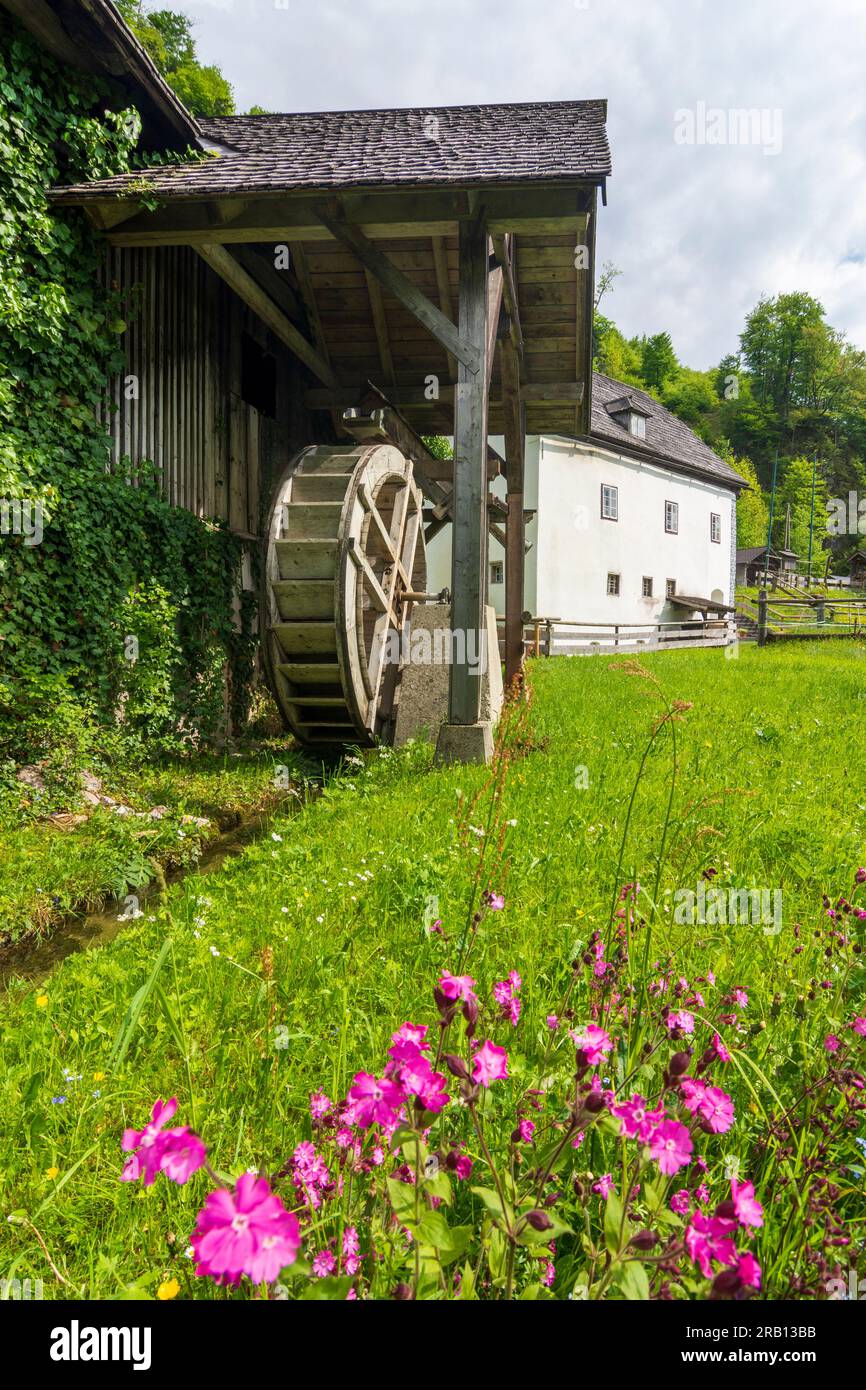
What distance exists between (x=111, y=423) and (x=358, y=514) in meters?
2.16

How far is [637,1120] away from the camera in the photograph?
36.0 inches

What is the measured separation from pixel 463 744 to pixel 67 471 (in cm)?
353

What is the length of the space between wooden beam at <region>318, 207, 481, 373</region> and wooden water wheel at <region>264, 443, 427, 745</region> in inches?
66.8

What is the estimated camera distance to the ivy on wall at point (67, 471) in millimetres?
5004

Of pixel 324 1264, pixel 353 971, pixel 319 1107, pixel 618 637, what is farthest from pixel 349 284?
pixel 618 637

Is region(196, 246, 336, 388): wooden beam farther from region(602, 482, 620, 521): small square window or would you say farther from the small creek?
region(602, 482, 620, 521): small square window

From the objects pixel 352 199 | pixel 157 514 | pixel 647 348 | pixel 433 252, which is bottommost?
pixel 157 514

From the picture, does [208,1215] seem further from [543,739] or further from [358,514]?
[358,514]

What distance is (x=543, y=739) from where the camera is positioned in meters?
6.02

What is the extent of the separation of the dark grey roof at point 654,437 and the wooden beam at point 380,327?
16.6 m

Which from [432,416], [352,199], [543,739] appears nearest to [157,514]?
[352,199]

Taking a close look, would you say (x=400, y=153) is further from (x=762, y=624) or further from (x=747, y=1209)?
(x=762, y=624)

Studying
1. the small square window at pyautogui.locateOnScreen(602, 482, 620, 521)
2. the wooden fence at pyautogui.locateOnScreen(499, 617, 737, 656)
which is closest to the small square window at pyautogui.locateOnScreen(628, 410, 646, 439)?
the small square window at pyautogui.locateOnScreen(602, 482, 620, 521)

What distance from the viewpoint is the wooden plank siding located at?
632 cm
